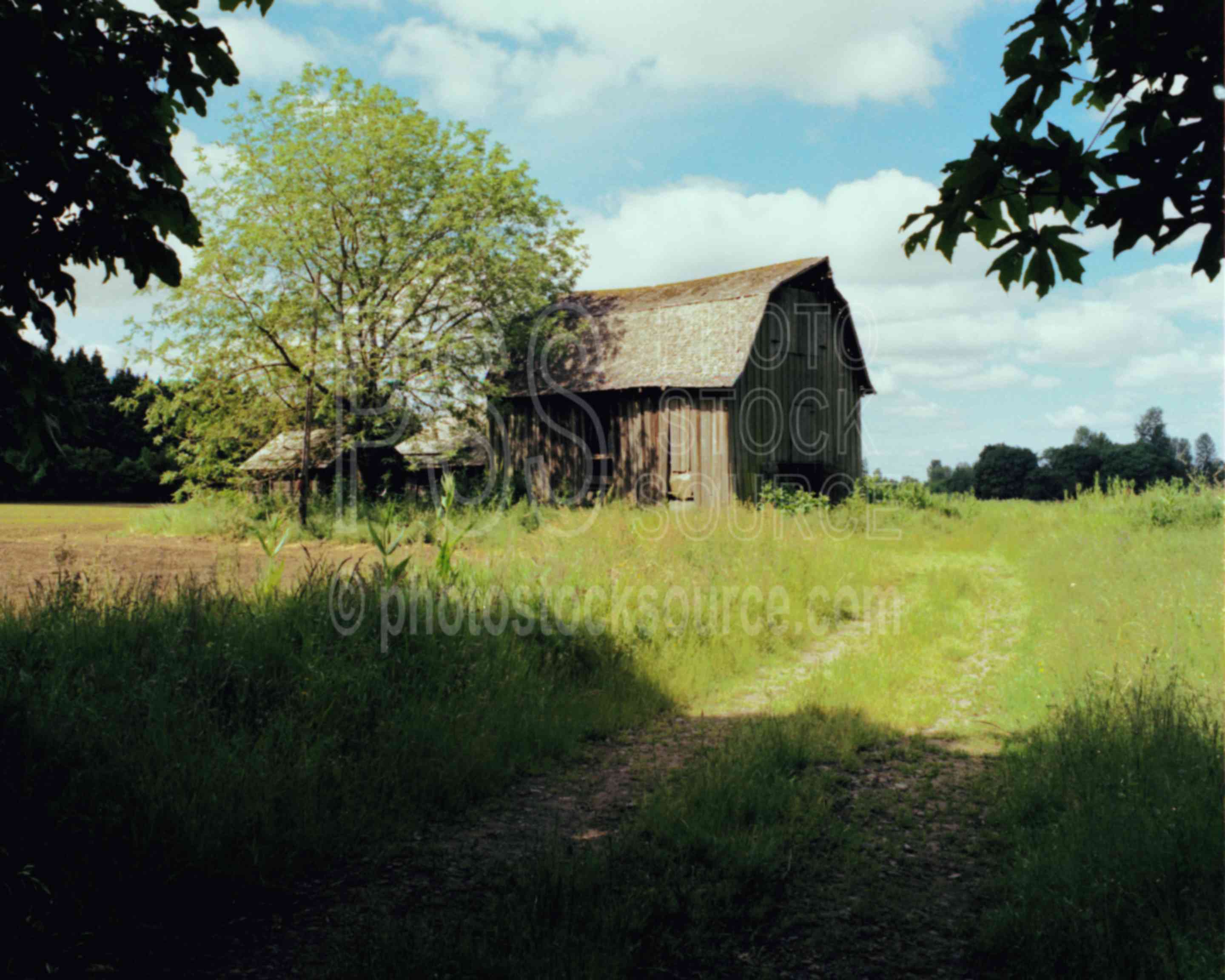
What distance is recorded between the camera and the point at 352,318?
20422 mm

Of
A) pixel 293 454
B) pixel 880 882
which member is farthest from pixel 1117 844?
pixel 293 454

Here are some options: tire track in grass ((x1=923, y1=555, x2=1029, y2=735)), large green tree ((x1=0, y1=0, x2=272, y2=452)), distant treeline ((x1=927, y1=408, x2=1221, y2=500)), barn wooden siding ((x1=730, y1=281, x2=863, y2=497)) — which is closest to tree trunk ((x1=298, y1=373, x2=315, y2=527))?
barn wooden siding ((x1=730, y1=281, x2=863, y2=497))

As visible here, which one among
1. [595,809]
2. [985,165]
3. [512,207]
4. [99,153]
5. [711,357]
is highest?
[512,207]

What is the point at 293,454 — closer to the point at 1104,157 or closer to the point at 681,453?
the point at 681,453

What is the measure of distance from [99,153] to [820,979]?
540cm

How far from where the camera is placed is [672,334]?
21.7 metres

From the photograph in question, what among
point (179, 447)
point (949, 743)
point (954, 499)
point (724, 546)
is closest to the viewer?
point (949, 743)

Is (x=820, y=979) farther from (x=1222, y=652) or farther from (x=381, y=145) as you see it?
(x=381, y=145)

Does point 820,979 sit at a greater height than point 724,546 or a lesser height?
lesser

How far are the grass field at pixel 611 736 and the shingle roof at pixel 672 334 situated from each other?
9018mm

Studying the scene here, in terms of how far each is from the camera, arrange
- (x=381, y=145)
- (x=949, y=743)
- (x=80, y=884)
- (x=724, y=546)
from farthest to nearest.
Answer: (x=381, y=145), (x=724, y=546), (x=949, y=743), (x=80, y=884)

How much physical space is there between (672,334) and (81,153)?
1805 cm

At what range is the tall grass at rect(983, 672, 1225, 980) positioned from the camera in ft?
12.3

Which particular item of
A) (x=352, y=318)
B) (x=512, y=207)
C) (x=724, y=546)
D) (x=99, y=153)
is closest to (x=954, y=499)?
(x=724, y=546)
